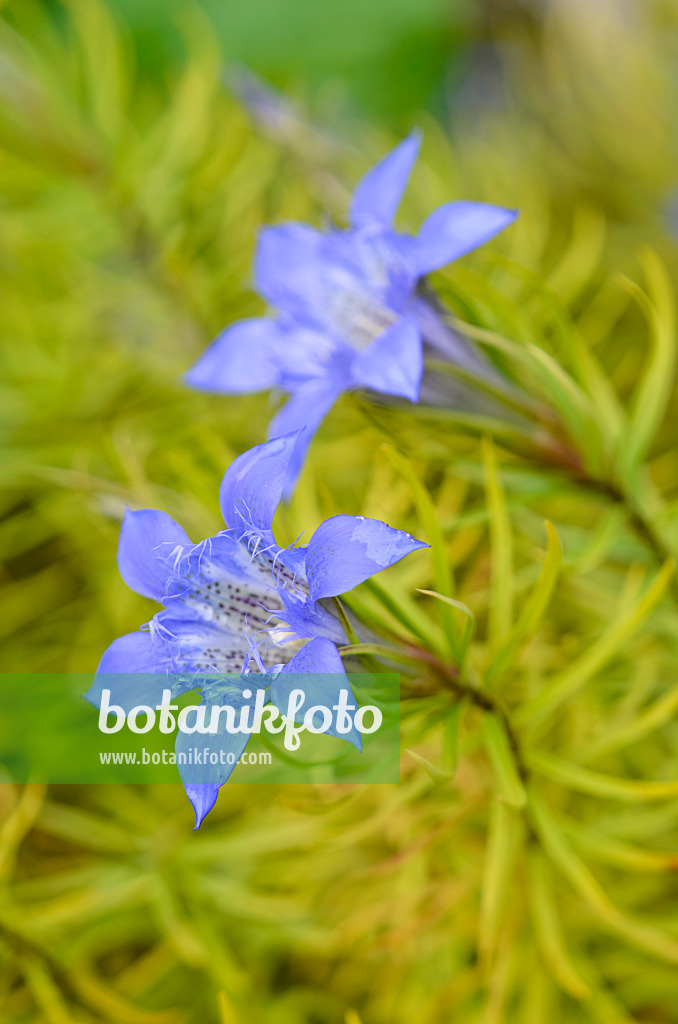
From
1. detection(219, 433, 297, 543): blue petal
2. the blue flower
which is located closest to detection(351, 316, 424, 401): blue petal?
the blue flower

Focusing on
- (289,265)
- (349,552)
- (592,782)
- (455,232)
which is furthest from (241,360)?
(592,782)

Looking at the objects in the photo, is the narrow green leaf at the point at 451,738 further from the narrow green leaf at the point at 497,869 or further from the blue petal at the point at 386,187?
the blue petal at the point at 386,187

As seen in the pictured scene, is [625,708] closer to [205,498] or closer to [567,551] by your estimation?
[567,551]

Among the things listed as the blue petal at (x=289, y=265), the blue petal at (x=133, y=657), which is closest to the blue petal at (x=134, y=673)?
the blue petal at (x=133, y=657)

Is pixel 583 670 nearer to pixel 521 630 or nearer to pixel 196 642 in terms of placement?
pixel 521 630

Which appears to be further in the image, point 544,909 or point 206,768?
point 544,909

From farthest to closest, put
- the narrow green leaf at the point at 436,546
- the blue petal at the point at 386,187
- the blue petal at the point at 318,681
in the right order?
the blue petal at the point at 386,187 < the narrow green leaf at the point at 436,546 < the blue petal at the point at 318,681
